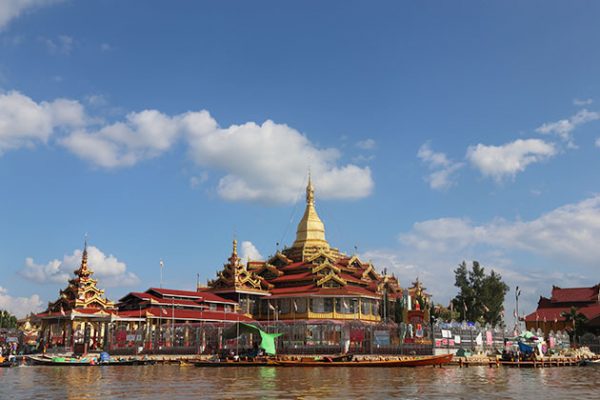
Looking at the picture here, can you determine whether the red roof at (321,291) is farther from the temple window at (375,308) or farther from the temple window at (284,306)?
the temple window at (375,308)

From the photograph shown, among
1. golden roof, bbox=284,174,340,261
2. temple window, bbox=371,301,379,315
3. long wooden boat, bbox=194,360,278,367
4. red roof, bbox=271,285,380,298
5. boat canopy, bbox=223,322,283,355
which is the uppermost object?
golden roof, bbox=284,174,340,261

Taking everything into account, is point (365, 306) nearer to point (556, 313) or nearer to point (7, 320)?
A: point (556, 313)

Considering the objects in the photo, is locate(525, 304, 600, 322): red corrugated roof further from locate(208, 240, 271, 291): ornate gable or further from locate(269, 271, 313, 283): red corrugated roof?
locate(208, 240, 271, 291): ornate gable

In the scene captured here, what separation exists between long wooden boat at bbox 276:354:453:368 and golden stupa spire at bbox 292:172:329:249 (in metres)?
37.2

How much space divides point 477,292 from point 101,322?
46.3 meters

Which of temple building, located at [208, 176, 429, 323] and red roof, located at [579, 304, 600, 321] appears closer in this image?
temple building, located at [208, 176, 429, 323]

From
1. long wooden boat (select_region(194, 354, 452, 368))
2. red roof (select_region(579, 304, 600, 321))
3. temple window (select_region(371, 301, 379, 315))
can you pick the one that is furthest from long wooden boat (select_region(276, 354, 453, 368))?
red roof (select_region(579, 304, 600, 321))

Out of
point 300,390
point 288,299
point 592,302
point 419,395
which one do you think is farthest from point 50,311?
point 592,302

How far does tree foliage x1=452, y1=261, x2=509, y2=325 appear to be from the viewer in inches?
3255

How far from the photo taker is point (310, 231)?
87188mm

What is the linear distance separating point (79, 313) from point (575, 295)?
69.4 meters

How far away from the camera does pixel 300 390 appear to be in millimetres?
30078

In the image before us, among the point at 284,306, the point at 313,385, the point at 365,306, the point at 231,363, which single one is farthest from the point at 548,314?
the point at 313,385

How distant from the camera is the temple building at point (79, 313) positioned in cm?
6506
